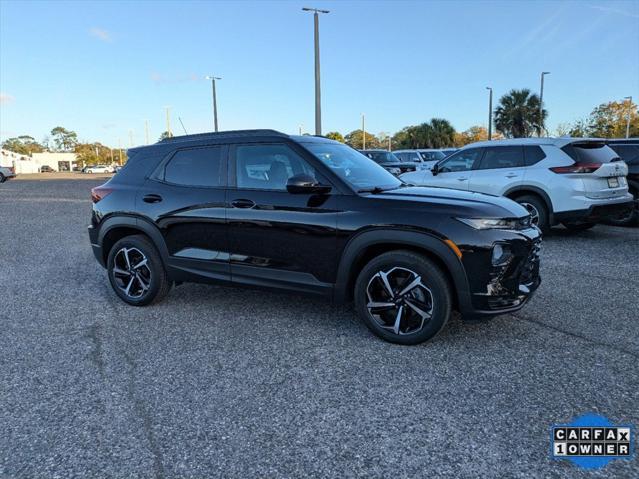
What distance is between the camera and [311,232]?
12.8ft

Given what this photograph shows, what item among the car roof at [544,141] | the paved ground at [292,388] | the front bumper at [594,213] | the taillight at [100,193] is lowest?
the paved ground at [292,388]

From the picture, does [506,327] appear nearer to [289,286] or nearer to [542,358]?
[542,358]

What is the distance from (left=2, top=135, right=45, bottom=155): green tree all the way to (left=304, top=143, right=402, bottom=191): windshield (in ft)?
567

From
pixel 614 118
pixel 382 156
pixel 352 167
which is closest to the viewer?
pixel 352 167

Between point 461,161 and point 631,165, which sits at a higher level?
point 461,161

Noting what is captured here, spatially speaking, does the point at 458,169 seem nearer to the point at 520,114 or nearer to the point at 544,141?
the point at 544,141

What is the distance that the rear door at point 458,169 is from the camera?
9.14 meters

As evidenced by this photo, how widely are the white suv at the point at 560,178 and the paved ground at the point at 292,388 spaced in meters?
2.86

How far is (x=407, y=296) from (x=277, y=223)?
4.07 feet

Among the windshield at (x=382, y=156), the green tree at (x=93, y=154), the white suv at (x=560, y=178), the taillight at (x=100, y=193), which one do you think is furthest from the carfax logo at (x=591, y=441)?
the green tree at (x=93, y=154)

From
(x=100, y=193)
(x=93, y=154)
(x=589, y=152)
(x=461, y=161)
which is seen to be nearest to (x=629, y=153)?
(x=589, y=152)

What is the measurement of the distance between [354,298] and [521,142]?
615 centimetres

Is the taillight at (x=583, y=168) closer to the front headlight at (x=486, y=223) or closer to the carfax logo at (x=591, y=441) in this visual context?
the front headlight at (x=486, y=223)

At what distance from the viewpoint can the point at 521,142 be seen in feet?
28.1
